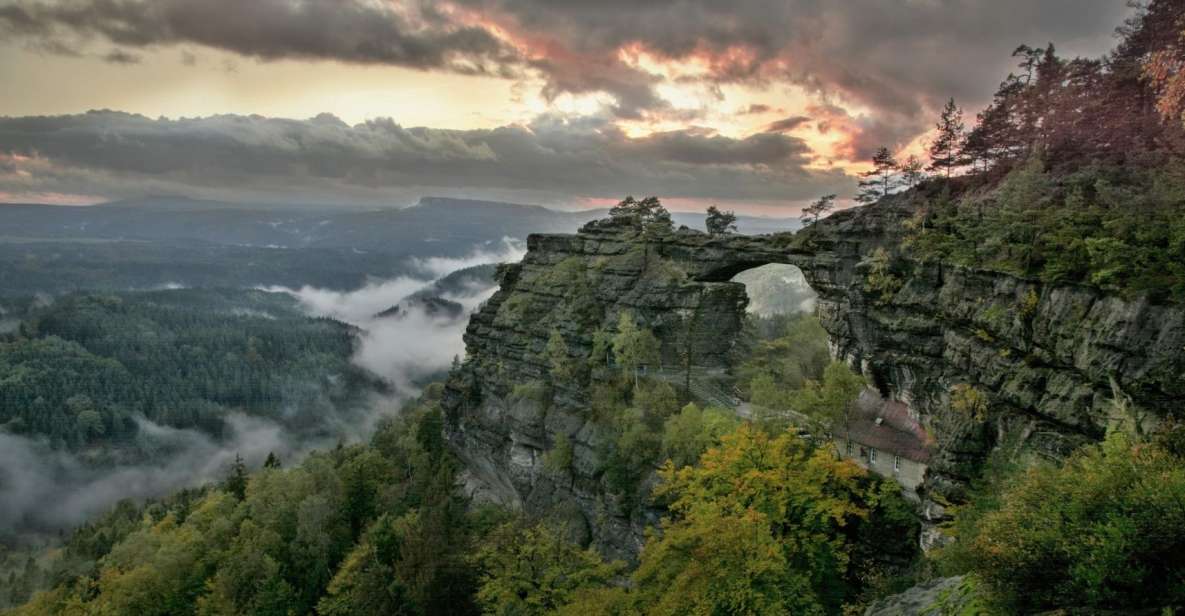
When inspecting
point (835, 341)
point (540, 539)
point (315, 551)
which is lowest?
point (315, 551)

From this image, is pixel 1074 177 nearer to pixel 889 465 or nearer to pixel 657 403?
pixel 889 465

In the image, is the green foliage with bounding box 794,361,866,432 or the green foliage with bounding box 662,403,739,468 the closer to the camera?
the green foliage with bounding box 794,361,866,432

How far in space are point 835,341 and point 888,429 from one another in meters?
7.63

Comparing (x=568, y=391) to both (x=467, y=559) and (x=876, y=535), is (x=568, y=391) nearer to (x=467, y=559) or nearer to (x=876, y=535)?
(x=467, y=559)

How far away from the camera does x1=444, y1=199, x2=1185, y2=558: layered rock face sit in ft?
65.7

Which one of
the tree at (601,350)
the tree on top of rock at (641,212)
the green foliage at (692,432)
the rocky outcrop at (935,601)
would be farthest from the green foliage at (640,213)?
the rocky outcrop at (935,601)

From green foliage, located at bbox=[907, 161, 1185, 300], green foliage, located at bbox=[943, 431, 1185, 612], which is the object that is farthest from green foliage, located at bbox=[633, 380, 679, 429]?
green foliage, located at bbox=[943, 431, 1185, 612]

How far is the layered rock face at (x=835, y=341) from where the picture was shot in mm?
20031

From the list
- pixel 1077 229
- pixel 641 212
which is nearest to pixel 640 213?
pixel 641 212

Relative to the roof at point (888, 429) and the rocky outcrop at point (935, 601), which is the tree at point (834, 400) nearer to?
the roof at point (888, 429)

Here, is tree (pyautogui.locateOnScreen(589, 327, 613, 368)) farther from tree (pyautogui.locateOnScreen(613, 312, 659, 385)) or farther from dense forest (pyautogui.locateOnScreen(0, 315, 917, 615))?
dense forest (pyautogui.locateOnScreen(0, 315, 917, 615))

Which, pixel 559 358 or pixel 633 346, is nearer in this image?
pixel 633 346

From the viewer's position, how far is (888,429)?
31.8 metres

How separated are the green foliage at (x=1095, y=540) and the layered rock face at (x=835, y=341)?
7.53 meters
